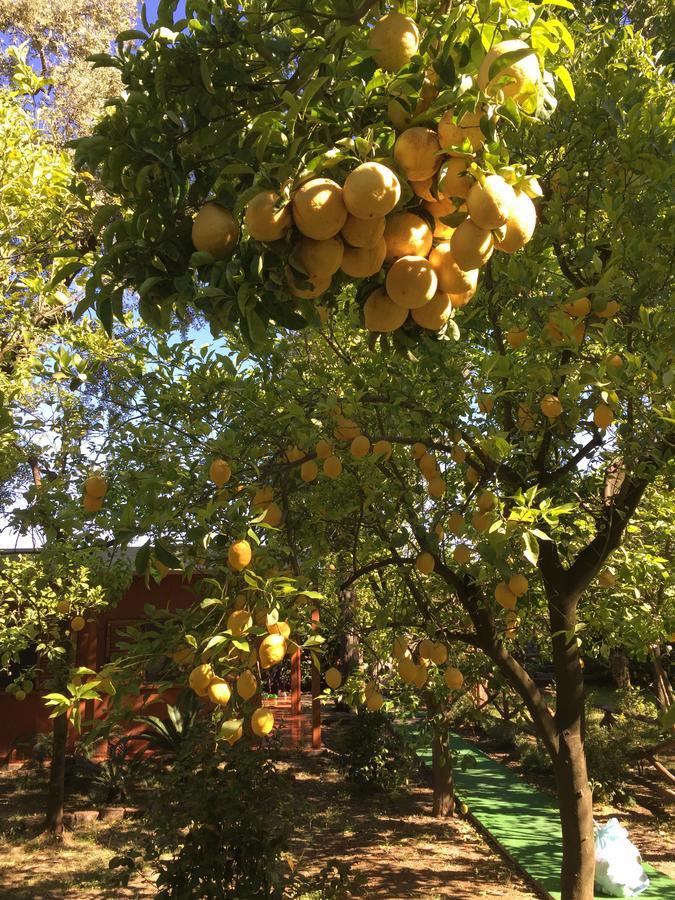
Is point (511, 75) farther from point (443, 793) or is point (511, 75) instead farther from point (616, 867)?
point (443, 793)

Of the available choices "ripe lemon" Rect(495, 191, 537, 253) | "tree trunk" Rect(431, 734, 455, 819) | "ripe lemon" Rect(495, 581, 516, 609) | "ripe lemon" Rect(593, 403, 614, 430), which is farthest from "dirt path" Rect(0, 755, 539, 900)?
"ripe lemon" Rect(495, 191, 537, 253)

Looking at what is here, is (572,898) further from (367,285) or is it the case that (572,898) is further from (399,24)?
(399,24)

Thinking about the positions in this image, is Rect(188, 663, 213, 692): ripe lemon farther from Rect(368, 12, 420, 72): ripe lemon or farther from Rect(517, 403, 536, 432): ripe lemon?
Rect(517, 403, 536, 432): ripe lemon

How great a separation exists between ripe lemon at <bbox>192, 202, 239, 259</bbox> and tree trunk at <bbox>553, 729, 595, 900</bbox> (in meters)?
4.03

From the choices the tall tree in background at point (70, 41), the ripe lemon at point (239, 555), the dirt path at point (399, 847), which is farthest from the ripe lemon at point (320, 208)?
the tall tree in background at point (70, 41)

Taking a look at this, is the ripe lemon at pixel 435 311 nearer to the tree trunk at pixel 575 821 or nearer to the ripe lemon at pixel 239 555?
the ripe lemon at pixel 239 555

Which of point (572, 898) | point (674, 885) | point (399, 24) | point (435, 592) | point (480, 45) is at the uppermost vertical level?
point (399, 24)

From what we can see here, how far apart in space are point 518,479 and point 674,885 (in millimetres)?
4567

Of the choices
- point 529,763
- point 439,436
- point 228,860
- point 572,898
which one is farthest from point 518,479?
point 529,763

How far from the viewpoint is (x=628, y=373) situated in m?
2.82

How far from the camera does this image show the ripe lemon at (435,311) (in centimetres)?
127

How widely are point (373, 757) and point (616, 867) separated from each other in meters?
4.22

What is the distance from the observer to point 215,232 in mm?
1271

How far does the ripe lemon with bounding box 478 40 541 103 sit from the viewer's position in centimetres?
104
